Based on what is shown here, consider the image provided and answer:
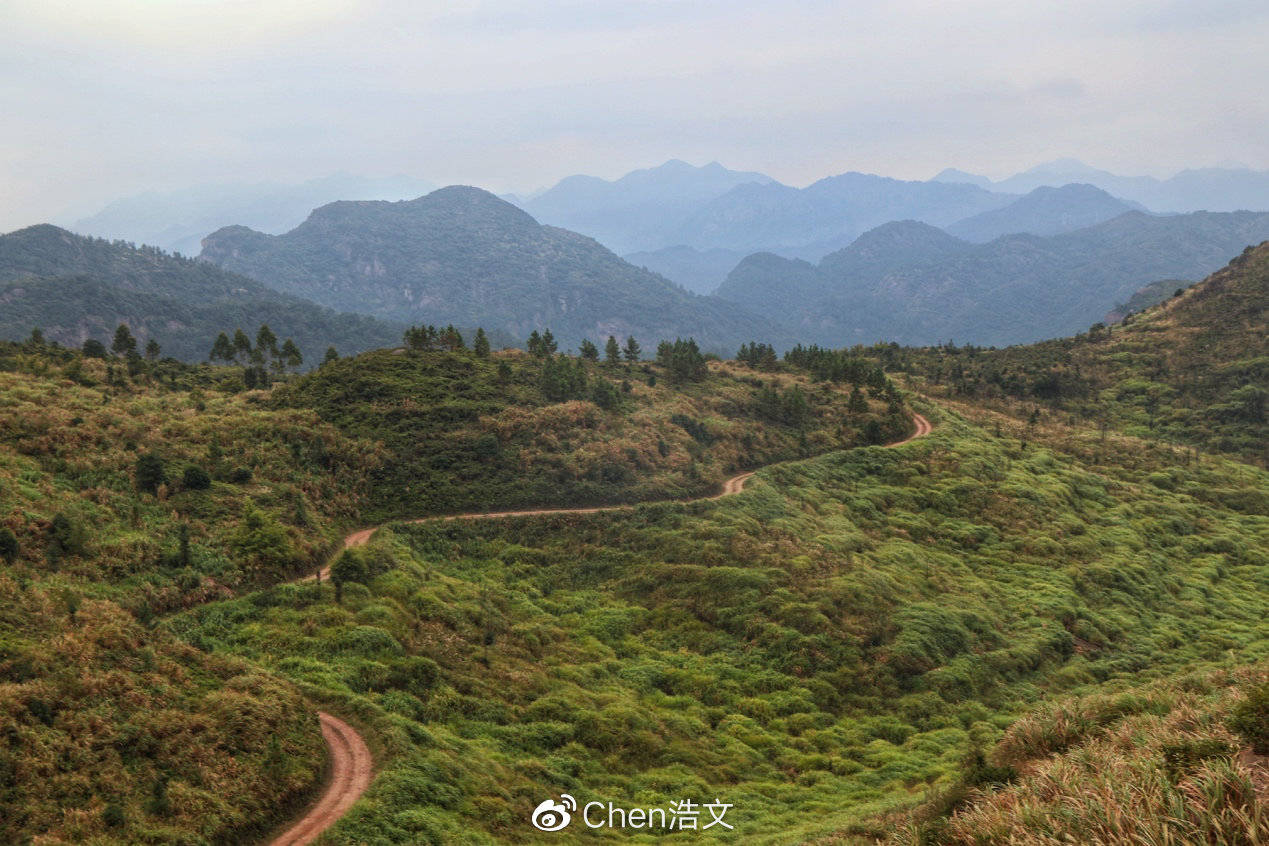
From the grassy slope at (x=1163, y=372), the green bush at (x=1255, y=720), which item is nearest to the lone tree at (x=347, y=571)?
the green bush at (x=1255, y=720)

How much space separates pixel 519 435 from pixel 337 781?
133ft

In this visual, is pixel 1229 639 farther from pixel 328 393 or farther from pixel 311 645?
pixel 328 393

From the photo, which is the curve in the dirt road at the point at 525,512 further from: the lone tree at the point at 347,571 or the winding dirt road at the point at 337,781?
the winding dirt road at the point at 337,781

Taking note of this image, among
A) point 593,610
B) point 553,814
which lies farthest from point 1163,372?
point 553,814

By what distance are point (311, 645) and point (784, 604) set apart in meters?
Answer: 26.3

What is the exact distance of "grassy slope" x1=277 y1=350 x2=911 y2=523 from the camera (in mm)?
55312

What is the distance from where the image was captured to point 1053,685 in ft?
137

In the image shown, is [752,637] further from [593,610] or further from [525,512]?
[525,512]

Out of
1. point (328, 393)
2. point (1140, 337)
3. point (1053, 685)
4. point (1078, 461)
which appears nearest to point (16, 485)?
point (328, 393)

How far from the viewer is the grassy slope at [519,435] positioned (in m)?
55.3

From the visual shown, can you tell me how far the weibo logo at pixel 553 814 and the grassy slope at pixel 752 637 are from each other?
1.56ft

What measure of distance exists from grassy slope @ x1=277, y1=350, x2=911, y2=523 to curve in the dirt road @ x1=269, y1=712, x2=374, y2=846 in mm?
26875

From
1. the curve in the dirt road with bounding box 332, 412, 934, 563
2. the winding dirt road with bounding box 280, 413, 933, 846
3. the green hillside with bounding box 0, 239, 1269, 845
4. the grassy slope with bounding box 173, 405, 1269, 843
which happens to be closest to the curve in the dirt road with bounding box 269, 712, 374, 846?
the winding dirt road with bounding box 280, 413, 933, 846

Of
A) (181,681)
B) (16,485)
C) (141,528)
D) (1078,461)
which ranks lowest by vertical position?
(1078,461)
